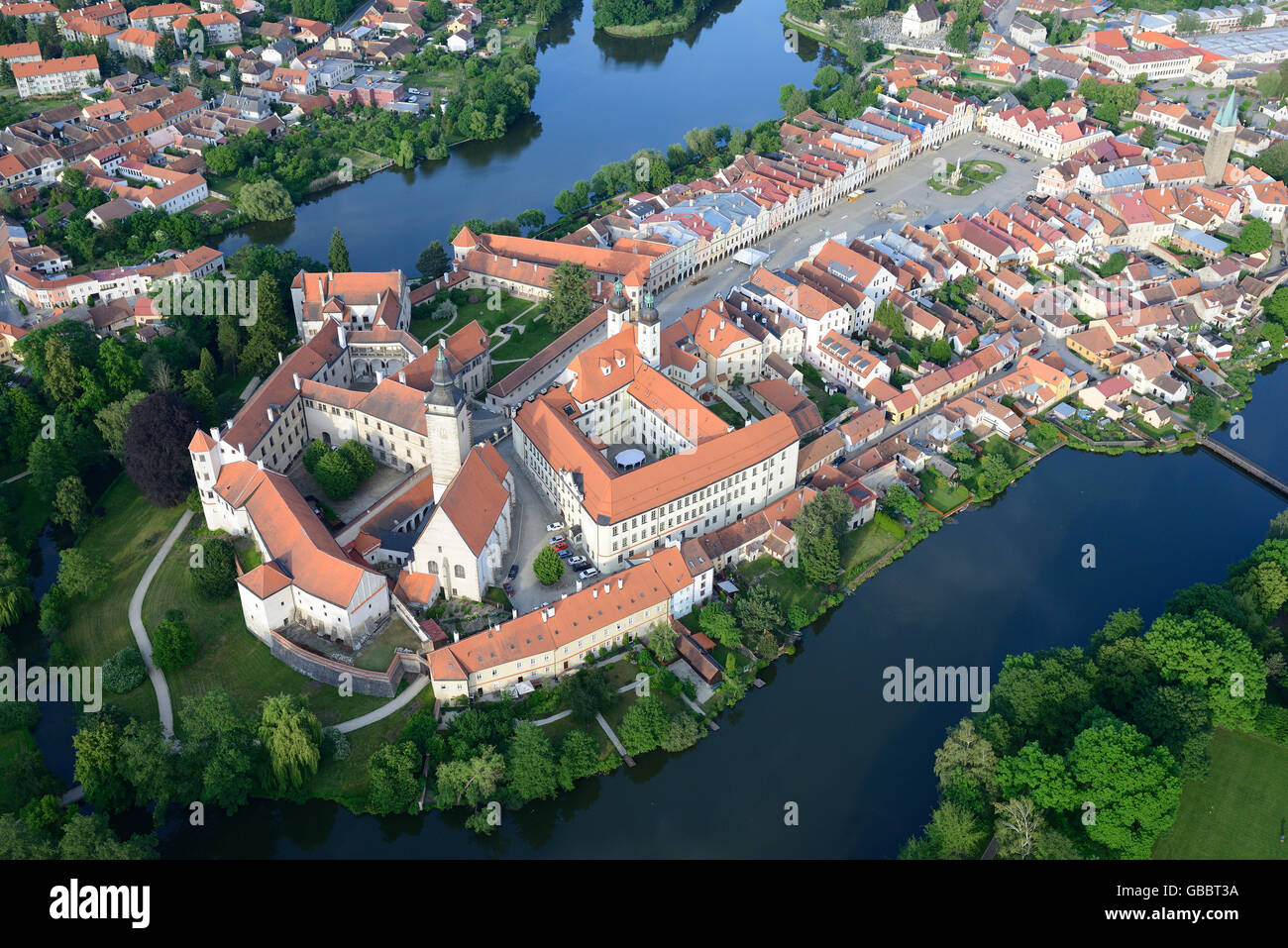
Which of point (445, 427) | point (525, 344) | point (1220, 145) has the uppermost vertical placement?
point (1220, 145)

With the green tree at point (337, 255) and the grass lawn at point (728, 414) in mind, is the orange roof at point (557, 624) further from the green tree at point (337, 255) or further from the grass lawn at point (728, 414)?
the green tree at point (337, 255)

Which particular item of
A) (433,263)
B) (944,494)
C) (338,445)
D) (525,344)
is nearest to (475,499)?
(338,445)

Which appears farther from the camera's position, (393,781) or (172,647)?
(172,647)

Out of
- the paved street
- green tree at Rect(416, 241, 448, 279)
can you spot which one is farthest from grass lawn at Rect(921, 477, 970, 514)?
green tree at Rect(416, 241, 448, 279)

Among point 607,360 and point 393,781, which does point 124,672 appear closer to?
point 393,781

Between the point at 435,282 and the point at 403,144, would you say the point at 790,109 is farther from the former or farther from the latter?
the point at 435,282

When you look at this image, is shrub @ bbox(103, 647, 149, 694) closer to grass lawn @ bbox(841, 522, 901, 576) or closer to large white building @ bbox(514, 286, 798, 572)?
large white building @ bbox(514, 286, 798, 572)

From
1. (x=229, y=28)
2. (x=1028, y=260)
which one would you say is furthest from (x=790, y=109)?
(x=229, y=28)

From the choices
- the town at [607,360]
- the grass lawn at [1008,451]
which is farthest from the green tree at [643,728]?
the grass lawn at [1008,451]

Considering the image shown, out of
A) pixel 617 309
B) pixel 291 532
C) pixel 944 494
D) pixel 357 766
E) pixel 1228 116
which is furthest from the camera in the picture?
pixel 1228 116

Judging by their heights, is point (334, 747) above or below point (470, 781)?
below
